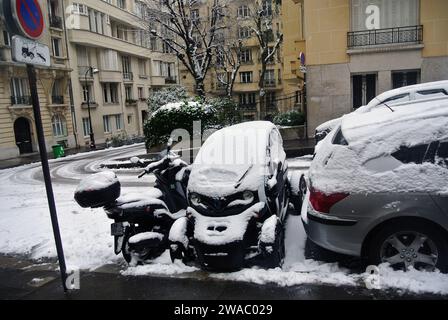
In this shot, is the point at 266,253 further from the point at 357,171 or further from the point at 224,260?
the point at 357,171

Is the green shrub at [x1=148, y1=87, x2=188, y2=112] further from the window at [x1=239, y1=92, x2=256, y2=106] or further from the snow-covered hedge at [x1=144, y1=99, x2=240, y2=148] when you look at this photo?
the window at [x1=239, y1=92, x2=256, y2=106]

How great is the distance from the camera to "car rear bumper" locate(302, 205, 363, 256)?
4180 millimetres

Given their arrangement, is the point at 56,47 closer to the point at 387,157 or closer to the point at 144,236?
the point at 144,236

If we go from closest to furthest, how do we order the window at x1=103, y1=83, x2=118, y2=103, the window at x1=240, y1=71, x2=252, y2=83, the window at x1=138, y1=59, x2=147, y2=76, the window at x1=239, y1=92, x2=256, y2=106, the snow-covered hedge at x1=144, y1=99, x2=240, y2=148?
1. the snow-covered hedge at x1=144, y1=99, x2=240, y2=148
2. the window at x1=103, y1=83, x2=118, y2=103
3. the window at x1=138, y1=59, x2=147, y2=76
4. the window at x1=240, y1=71, x2=252, y2=83
5. the window at x1=239, y1=92, x2=256, y2=106

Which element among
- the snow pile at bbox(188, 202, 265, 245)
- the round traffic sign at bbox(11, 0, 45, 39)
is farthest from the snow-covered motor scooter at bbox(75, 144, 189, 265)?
the round traffic sign at bbox(11, 0, 45, 39)

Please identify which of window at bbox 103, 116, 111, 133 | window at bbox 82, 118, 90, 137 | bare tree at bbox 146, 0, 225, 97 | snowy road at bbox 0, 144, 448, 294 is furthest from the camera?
window at bbox 103, 116, 111, 133

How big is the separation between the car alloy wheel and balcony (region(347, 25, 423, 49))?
13.3 m

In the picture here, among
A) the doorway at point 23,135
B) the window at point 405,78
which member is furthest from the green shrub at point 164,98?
the doorway at point 23,135

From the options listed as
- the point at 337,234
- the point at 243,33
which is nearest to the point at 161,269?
the point at 337,234

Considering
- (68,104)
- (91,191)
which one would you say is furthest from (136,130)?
(91,191)

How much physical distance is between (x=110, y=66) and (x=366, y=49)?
2705 centimetres

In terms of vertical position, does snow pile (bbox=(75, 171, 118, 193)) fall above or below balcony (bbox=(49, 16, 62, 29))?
below

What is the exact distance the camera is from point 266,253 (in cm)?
448
